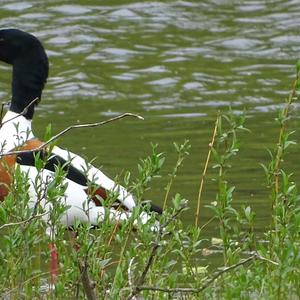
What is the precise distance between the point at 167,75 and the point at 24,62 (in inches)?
252

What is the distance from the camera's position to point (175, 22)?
17016 mm

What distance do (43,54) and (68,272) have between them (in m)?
3.77

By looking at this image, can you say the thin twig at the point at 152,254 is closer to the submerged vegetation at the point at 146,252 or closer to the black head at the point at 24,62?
the submerged vegetation at the point at 146,252

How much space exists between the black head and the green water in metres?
1.41

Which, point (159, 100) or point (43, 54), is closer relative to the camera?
point (43, 54)

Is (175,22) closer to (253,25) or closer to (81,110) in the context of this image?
(253,25)

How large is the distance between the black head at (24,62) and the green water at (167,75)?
1.41 meters

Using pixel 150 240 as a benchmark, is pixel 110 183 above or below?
below

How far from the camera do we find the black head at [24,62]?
855 centimetres

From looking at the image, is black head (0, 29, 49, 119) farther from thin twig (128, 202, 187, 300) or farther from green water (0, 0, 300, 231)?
thin twig (128, 202, 187, 300)

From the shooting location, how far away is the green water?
11.1 metres

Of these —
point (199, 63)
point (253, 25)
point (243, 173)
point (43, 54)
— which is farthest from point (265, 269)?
point (253, 25)

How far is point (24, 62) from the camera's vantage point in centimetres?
859

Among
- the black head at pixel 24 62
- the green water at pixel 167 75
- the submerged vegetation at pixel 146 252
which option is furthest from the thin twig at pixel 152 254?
the green water at pixel 167 75
